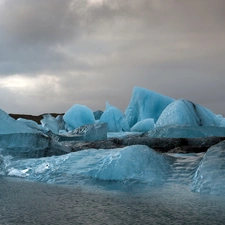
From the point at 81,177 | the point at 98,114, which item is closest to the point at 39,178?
the point at 81,177

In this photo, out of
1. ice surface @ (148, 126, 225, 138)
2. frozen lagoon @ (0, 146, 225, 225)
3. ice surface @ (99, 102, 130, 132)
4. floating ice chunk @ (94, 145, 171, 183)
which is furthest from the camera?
ice surface @ (99, 102, 130, 132)

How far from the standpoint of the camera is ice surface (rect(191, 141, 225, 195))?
5.32 metres

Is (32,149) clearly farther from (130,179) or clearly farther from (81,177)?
(130,179)

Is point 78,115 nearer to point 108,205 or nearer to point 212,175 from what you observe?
point 212,175

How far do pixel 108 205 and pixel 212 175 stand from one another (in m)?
2.14

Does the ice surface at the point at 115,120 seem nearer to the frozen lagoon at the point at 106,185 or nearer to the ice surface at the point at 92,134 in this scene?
the ice surface at the point at 92,134

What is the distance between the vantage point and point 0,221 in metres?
3.42

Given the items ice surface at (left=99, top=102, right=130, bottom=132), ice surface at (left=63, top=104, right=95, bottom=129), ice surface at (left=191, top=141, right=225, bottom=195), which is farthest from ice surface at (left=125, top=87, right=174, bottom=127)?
ice surface at (left=191, top=141, right=225, bottom=195)

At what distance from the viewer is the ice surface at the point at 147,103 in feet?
74.1

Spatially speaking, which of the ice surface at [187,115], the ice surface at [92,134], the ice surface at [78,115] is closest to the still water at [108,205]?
the ice surface at [92,134]

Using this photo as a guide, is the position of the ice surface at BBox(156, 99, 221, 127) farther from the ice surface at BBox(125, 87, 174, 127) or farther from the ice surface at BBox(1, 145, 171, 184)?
the ice surface at BBox(1, 145, 171, 184)

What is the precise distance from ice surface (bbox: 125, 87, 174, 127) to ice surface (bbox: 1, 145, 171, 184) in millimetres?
15176

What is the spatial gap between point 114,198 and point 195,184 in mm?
1559

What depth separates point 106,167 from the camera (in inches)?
261
